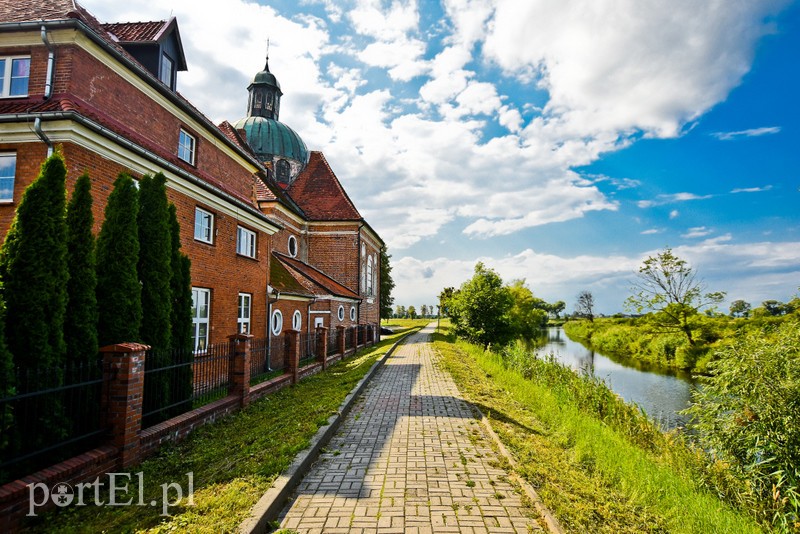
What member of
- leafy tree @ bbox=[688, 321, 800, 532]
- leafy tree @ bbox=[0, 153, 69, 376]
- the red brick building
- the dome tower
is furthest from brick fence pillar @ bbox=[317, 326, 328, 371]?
the dome tower

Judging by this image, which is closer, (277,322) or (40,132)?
(40,132)

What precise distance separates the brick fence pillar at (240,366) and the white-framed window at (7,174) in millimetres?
4605

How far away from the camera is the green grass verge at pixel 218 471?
3.68 meters

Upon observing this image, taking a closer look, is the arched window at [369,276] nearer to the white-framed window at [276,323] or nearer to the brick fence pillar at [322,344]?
the white-framed window at [276,323]

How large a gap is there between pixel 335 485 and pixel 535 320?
49955 millimetres

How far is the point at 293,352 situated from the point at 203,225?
4215 millimetres

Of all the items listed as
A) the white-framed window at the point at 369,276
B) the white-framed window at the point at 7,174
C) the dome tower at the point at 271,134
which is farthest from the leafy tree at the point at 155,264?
the dome tower at the point at 271,134

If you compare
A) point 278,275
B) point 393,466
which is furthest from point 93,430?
point 278,275

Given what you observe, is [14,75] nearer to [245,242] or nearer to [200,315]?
[200,315]

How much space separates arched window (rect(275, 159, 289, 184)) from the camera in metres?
29.5

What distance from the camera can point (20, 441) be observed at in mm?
4180

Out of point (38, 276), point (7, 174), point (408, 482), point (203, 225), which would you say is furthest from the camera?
point (203, 225)

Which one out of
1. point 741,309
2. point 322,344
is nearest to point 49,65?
point 322,344

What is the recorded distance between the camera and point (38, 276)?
181 inches
